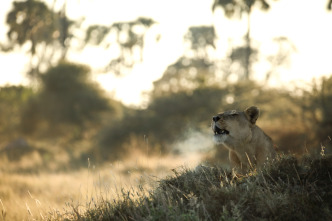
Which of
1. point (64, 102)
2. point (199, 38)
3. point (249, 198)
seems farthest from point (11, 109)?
point (249, 198)

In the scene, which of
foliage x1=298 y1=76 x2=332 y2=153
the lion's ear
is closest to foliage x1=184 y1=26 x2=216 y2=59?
foliage x1=298 y1=76 x2=332 y2=153

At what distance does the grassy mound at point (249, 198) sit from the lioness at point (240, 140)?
47cm

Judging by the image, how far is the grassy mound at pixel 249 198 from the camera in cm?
488

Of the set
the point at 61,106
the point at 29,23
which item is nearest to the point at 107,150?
the point at 61,106

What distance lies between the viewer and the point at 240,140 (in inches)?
263

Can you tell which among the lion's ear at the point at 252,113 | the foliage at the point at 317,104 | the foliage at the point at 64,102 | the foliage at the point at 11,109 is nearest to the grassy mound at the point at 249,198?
the lion's ear at the point at 252,113

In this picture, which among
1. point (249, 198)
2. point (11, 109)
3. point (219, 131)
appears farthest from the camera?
point (11, 109)

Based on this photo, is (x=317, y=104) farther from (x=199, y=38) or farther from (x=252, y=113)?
(x=199, y=38)

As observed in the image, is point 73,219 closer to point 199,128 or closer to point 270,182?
point 270,182

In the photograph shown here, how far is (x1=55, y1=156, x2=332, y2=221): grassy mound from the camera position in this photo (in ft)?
16.0

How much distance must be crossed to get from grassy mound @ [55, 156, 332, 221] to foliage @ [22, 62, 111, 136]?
92.1ft

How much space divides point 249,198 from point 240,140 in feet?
5.23

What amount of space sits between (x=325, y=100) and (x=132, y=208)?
1458cm

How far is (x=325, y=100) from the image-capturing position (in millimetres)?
18438
